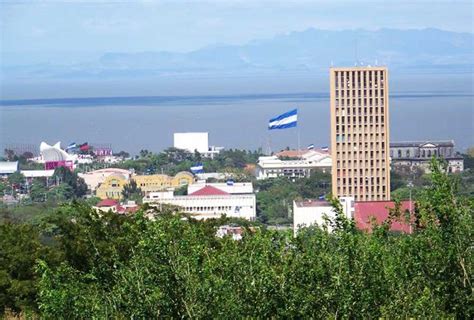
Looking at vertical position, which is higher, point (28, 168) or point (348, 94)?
point (348, 94)

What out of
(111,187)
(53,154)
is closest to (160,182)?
(111,187)

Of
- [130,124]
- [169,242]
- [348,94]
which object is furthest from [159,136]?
[169,242]

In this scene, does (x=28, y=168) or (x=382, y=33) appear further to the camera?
(x=382, y=33)

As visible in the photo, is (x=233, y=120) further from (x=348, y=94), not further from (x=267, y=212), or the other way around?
(x=348, y=94)

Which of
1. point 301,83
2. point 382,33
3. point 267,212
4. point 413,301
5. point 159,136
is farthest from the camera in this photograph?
point 382,33

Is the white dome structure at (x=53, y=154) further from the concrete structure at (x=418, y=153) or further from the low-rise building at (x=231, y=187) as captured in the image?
the concrete structure at (x=418, y=153)

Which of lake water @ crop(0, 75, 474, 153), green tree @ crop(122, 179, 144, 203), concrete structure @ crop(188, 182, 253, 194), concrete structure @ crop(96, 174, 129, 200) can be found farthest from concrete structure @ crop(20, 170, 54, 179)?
lake water @ crop(0, 75, 474, 153)

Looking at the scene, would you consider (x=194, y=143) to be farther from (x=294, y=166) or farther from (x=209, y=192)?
(x=209, y=192)

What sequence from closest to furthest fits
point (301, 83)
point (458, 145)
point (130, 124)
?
point (458, 145)
point (130, 124)
point (301, 83)
